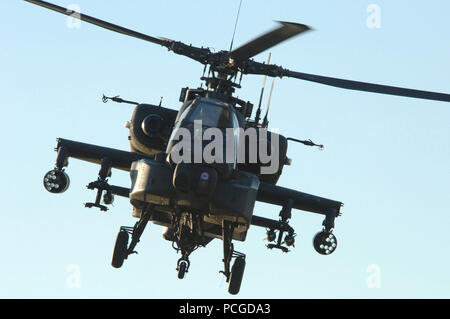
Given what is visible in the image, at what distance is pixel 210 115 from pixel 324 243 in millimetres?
5284

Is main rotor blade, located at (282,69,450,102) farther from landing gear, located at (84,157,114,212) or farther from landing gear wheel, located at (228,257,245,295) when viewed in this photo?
landing gear, located at (84,157,114,212)

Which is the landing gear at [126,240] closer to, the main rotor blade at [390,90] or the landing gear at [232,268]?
the landing gear at [232,268]

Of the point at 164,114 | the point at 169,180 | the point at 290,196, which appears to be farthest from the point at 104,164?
the point at 290,196

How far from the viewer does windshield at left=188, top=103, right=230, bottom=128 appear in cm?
2286

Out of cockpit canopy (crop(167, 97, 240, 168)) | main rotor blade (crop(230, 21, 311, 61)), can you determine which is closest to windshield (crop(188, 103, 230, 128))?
cockpit canopy (crop(167, 97, 240, 168))

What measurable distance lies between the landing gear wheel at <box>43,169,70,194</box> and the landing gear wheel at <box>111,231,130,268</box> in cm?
212

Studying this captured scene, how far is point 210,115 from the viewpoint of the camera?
2303 cm

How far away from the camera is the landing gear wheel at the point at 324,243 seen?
2520 centimetres

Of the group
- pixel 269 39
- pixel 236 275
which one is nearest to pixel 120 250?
pixel 236 275

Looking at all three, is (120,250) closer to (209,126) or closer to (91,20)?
(209,126)

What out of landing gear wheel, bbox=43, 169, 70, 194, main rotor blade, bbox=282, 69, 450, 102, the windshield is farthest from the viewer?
landing gear wheel, bbox=43, 169, 70, 194

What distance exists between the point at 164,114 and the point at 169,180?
4356 mm

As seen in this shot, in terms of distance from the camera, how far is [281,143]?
87.0ft
